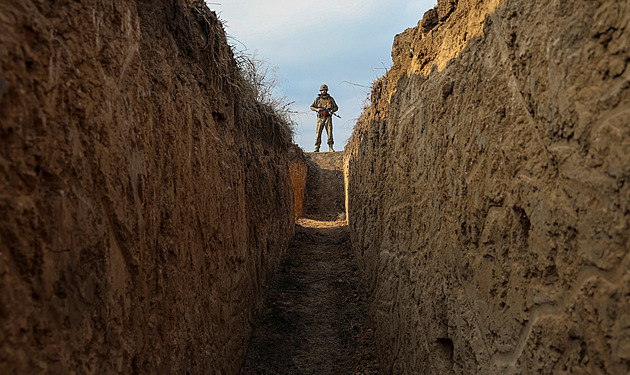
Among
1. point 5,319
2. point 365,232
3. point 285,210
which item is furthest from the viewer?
point 285,210

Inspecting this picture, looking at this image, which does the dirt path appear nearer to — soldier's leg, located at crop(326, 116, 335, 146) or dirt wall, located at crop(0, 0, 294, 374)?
dirt wall, located at crop(0, 0, 294, 374)

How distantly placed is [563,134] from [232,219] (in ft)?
10.3

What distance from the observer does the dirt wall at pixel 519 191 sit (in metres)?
1.16

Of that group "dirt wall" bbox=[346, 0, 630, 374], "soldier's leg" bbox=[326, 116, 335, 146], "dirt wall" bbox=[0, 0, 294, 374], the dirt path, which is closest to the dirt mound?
"soldier's leg" bbox=[326, 116, 335, 146]

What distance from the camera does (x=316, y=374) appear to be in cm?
428

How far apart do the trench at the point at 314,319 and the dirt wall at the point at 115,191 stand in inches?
32.2

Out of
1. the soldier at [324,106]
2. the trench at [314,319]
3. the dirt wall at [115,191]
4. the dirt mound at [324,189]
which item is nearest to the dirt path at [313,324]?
the trench at [314,319]

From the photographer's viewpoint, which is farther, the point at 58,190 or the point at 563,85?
the point at 58,190

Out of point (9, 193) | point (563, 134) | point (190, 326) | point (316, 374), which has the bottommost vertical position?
point (316, 374)

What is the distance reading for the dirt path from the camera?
4.40 m

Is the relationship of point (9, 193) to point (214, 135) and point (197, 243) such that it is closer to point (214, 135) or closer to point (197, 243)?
point (197, 243)

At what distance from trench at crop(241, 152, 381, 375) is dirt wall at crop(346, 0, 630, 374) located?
143 cm

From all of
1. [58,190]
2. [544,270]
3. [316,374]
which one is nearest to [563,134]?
[544,270]

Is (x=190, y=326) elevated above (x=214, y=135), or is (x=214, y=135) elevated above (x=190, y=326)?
(x=214, y=135)
